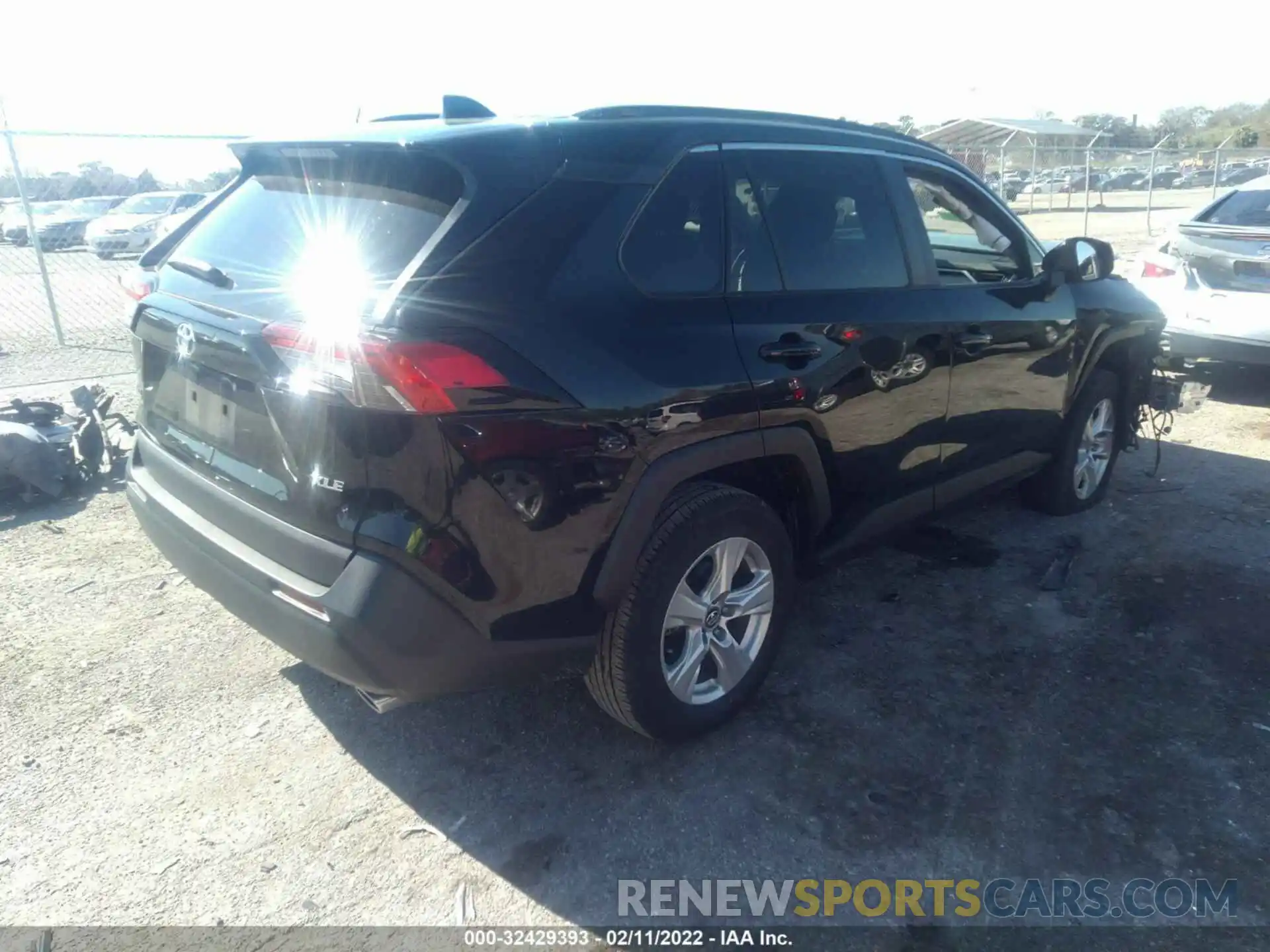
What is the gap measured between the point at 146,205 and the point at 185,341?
73.8ft

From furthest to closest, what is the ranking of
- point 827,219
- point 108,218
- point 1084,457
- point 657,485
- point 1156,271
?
1. point 108,218
2. point 1156,271
3. point 1084,457
4. point 827,219
5. point 657,485

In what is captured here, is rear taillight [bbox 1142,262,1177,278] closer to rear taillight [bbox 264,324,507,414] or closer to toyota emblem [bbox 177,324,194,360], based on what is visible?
rear taillight [bbox 264,324,507,414]

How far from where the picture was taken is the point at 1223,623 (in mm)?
3912

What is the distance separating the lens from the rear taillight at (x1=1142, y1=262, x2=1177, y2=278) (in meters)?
7.32

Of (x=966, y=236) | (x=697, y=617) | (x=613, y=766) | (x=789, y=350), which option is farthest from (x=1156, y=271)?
(x=613, y=766)

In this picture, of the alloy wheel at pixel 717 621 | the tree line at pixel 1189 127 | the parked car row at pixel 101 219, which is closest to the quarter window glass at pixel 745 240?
the alloy wheel at pixel 717 621

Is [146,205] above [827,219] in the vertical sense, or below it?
below

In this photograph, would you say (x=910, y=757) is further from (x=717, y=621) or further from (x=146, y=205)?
(x=146, y=205)

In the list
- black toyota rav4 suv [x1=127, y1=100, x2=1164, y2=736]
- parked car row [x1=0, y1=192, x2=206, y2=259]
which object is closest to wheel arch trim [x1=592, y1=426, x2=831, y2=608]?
black toyota rav4 suv [x1=127, y1=100, x2=1164, y2=736]

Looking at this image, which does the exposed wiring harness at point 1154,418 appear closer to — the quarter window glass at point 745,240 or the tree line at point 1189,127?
the quarter window glass at point 745,240

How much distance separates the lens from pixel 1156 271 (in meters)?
7.48

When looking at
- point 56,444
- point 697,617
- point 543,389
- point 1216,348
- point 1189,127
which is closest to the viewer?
point 543,389

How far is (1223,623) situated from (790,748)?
6.88ft
